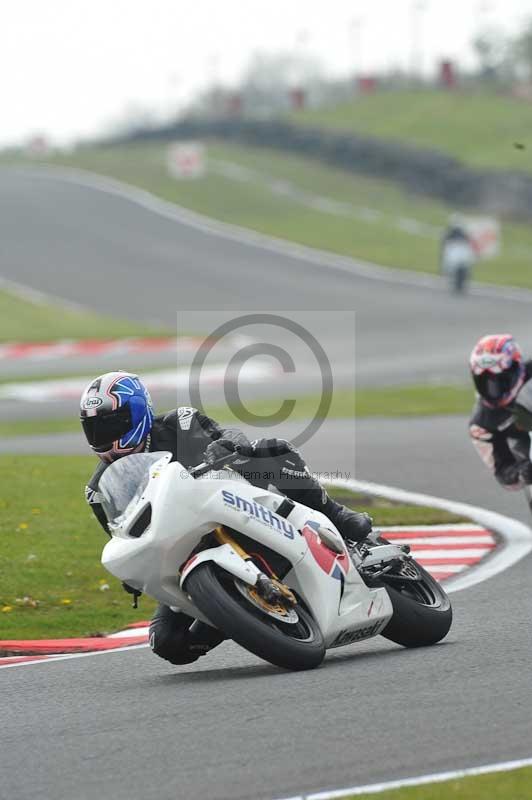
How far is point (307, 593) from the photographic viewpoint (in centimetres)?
653

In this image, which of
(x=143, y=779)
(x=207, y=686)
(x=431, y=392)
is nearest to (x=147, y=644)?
(x=207, y=686)

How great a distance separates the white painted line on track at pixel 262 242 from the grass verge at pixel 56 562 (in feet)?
72.8

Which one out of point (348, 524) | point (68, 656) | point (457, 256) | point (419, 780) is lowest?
point (68, 656)

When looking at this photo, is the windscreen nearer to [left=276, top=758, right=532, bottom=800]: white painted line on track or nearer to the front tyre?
the front tyre

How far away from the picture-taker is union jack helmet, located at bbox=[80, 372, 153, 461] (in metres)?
6.64

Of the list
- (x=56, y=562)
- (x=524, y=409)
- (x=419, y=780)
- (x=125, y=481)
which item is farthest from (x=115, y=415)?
(x=524, y=409)

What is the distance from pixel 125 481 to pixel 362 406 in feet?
48.5

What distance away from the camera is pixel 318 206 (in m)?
45.6

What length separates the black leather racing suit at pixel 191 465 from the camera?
6.80 m

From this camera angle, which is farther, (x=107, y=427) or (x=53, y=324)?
(x=53, y=324)

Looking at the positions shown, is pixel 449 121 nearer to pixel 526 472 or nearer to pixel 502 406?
pixel 502 406

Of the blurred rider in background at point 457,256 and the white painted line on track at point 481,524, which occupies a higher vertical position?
the blurred rider in background at point 457,256
